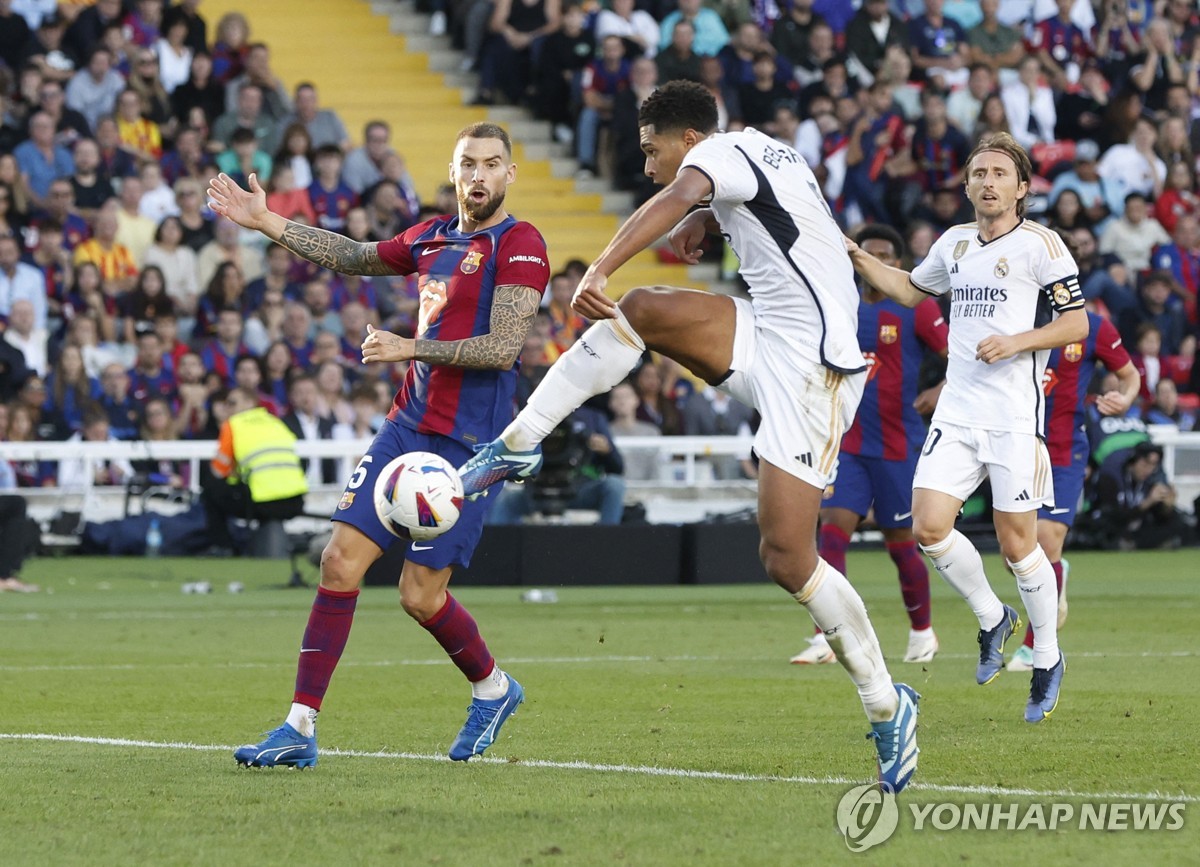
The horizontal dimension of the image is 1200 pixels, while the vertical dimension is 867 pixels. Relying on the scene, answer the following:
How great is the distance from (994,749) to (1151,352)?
15219 millimetres

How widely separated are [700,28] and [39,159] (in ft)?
27.5

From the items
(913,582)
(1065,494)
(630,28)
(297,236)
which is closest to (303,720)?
(297,236)

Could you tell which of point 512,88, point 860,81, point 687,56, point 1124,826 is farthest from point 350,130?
point 1124,826

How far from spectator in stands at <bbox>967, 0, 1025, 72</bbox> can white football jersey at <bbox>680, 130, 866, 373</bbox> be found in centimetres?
1996

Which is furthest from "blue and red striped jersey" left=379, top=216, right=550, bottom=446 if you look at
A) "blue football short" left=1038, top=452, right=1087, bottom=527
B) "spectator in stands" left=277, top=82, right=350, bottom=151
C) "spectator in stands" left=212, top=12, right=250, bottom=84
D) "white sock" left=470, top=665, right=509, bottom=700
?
"spectator in stands" left=212, top=12, right=250, bottom=84

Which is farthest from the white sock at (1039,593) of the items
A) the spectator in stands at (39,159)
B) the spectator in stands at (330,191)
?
the spectator in stands at (39,159)

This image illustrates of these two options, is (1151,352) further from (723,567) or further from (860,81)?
(723,567)

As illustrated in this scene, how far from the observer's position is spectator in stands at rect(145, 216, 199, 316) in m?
19.7

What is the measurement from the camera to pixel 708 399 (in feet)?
66.8

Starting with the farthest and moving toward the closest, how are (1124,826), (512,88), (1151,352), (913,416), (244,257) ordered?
(512,88), (1151,352), (244,257), (913,416), (1124,826)

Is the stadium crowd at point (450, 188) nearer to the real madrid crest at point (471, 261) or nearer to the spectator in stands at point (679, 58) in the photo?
the spectator in stands at point (679, 58)

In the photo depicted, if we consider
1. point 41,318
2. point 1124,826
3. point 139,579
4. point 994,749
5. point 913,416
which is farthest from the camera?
point 41,318

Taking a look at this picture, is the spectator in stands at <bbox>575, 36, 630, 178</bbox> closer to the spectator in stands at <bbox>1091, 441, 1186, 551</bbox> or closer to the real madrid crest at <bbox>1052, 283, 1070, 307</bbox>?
the spectator in stands at <bbox>1091, 441, 1186, 551</bbox>

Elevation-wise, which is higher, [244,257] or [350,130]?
[350,130]
